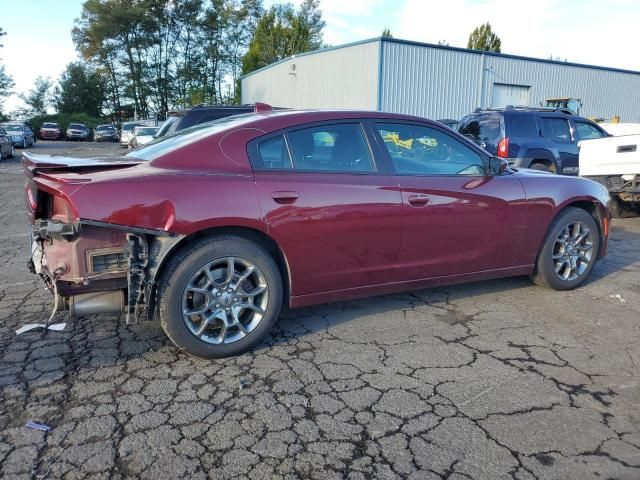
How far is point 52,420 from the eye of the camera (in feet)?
8.51

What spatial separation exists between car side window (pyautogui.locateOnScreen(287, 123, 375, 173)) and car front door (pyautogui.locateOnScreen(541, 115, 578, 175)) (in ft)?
24.2

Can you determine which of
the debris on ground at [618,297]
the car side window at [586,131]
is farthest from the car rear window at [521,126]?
the debris on ground at [618,297]

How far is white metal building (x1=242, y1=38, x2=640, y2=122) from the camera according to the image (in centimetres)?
2036

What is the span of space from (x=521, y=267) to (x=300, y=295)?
218 centimetres

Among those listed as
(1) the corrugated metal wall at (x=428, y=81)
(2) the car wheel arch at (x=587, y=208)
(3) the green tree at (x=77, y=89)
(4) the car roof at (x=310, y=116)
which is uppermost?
(3) the green tree at (x=77, y=89)

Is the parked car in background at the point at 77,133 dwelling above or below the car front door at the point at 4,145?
above

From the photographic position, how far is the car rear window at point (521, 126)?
960 cm

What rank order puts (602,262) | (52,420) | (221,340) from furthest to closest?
(602,262) → (221,340) → (52,420)

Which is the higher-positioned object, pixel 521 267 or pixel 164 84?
pixel 164 84

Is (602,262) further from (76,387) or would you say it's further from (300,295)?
(76,387)

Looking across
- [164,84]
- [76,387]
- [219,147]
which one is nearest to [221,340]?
[76,387]

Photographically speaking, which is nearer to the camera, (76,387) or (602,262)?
(76,387)

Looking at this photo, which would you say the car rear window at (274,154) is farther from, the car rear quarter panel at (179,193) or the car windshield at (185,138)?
the car windshield at (185,138)

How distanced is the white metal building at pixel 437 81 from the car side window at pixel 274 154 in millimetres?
17459
